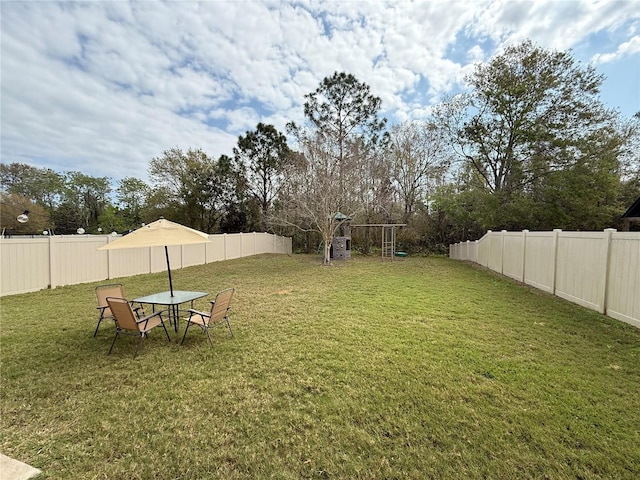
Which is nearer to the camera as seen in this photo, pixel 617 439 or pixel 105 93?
pixel 617 439

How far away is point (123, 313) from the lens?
3.65 metres

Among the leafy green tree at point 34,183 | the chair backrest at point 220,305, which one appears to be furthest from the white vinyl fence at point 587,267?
the leafy green tree at point 34,183

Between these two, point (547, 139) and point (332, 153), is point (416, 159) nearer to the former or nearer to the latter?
point (547, 139)

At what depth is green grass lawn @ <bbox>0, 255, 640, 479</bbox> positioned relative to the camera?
2.00 metres

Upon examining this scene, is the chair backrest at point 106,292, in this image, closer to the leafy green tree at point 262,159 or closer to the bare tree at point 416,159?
the leafy green tree at point 262,159

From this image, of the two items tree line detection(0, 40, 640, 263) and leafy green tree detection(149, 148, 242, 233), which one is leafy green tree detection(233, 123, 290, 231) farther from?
leafy green tree detection(149, 148, 242, 233)

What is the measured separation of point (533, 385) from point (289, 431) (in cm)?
257

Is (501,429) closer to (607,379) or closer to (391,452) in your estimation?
(391,452)

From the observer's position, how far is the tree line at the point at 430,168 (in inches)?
552

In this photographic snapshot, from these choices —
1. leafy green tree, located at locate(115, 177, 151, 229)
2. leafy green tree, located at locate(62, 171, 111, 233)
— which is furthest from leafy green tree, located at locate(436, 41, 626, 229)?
leafy green tree, located at locate(62, 171, 111, 233)

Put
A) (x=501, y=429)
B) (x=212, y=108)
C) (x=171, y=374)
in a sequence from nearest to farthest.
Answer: (x=501, y=429) → (x=171, y=374) → (x=212, y=108)

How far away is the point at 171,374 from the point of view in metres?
3.29

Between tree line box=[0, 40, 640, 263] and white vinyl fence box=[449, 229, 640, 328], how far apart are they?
8.08 meters

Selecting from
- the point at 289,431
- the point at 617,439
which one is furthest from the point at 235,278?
the point at 617,439
